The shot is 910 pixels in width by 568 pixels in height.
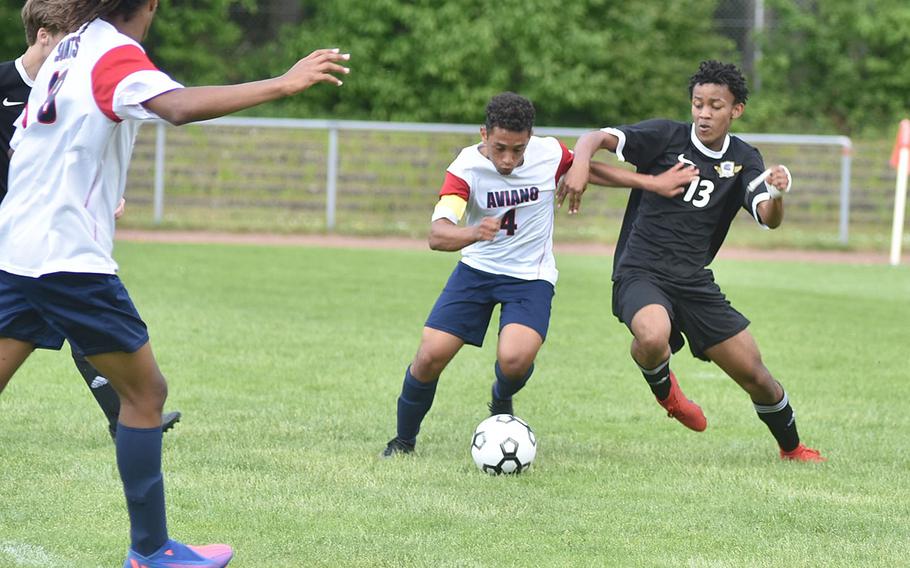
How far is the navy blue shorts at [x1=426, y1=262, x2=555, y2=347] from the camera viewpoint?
6.02 metres

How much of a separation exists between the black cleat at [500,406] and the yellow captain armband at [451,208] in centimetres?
106

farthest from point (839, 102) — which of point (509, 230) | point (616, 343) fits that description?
point (509, 230)

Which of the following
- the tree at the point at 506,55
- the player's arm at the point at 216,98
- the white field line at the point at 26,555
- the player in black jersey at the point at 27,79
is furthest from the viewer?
the tree at the point at 506,55

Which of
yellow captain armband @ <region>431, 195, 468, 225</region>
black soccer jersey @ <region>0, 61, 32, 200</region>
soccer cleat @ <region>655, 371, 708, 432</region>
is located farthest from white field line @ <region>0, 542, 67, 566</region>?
soccer cleat @ <region>655, 371, 708, 432</region>

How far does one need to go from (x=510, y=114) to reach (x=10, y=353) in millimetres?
2474

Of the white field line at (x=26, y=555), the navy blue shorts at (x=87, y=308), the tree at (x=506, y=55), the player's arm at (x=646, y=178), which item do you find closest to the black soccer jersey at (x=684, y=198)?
the player's arm at (x=646, y=178)

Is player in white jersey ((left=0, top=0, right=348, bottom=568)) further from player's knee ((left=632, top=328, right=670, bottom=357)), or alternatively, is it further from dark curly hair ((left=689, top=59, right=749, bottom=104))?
dark curly hair ((left=689, top=59, right=749, bottom=104))

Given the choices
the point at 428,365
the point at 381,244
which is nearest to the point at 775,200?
the point at 428,365

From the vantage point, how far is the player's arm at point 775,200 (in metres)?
5.44

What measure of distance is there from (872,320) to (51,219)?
9118 mm

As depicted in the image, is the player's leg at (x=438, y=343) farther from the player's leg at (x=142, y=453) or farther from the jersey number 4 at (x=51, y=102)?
the jersey number 4 at (x=51, y=102)

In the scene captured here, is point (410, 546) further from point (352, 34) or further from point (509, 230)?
point (352, 34)

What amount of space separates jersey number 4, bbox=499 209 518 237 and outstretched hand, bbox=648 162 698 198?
0.66 meters

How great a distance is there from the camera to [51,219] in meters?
3.74
